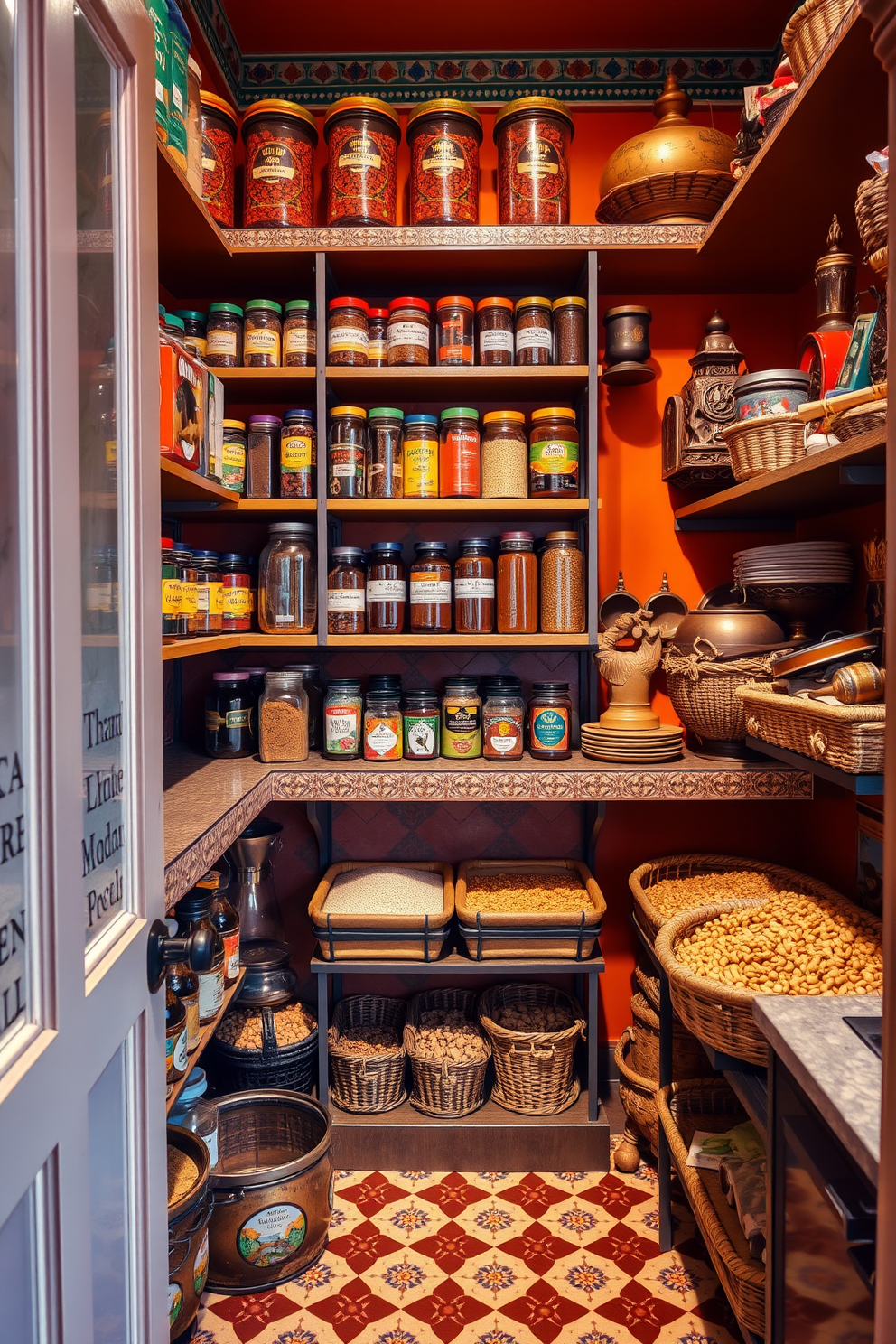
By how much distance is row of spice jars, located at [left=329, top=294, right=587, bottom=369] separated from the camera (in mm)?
2057

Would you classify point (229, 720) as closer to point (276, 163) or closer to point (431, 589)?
point (431, 589)

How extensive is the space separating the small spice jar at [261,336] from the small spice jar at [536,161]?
0.62 m

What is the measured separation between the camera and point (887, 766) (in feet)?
1.83

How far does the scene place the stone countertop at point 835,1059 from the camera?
78cm

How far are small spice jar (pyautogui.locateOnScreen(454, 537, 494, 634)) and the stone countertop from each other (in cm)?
118

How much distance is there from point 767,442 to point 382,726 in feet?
3.57

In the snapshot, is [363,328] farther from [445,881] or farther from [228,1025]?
[228,1025]

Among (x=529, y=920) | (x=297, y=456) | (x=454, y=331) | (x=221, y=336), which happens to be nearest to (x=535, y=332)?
(x=454, y=331)

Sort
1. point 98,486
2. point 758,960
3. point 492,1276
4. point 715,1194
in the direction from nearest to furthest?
point 98,486 → point 758,960 → point 715,1194 → point 492,1276

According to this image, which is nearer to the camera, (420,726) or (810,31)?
(810,31)

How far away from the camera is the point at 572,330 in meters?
2.07

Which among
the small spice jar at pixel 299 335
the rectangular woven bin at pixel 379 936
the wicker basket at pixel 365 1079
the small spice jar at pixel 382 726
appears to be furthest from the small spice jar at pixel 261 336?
the wicker basket at pixel 365 1079

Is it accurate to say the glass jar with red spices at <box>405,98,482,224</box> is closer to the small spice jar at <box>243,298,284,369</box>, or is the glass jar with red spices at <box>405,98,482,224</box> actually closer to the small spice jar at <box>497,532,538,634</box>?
the small spice jar at <box>243,298,284,369</box>

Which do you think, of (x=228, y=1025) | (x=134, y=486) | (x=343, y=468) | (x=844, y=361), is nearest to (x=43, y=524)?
(x=134, y=486)
